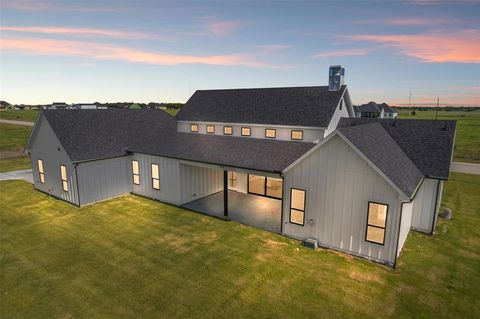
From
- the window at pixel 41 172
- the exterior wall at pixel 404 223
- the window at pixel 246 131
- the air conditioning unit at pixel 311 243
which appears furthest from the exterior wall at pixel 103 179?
Result: the exterior wall at pixel 404 223

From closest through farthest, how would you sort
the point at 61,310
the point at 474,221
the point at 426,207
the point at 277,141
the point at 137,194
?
the point at 61,310 < the point at 426,207 < the point at 474,221 < the point at 277,141 < the point at 137,194

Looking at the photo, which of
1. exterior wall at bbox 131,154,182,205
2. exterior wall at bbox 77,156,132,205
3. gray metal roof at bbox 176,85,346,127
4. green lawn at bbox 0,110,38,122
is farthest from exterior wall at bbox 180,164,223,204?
green lawn at bbox 0,110,38,122

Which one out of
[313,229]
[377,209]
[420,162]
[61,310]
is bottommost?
[61,310]

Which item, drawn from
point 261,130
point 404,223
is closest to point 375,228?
point 404,223

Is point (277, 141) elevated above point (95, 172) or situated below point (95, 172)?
above

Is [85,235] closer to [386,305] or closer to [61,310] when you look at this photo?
[61,310]

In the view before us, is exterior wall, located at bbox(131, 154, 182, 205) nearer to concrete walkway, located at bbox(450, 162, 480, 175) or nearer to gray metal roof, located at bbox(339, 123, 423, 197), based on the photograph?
gray metal roof, located at bbox(339, 123, 423, 197)

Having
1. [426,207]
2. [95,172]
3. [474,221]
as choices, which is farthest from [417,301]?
[95,172]

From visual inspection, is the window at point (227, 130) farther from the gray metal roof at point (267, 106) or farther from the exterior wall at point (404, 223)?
the exterior wall at point (404, 223)
